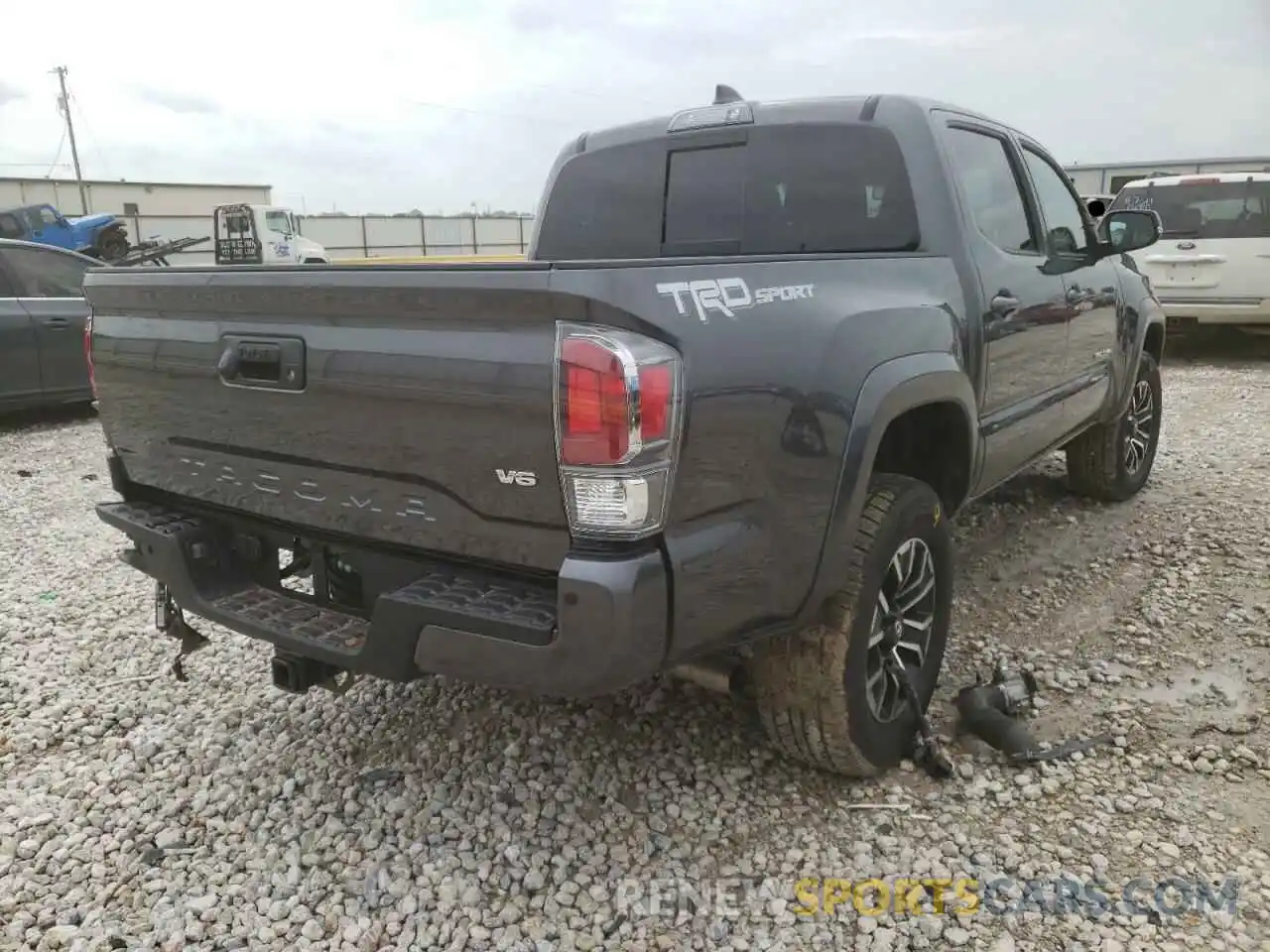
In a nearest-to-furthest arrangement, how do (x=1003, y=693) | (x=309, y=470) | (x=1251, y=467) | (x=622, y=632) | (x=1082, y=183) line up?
(x=622, y=632)
(x=309, y=470)
(x=1003, y=693)
(x=1251, y=467)
(x=1082, y=183)

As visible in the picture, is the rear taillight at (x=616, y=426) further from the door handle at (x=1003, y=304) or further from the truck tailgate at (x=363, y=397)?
the door handle at (x=1003, y=304)

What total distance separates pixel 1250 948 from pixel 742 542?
4.90 feet

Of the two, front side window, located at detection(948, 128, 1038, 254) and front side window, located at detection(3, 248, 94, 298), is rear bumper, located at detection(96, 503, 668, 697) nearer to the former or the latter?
front side window, located at detection(948, 128, 1038, 254)

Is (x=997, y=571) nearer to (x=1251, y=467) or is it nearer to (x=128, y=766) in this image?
(x=1251, y=467)

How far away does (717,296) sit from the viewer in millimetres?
2182

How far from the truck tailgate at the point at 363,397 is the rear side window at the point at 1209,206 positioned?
989 centimetres

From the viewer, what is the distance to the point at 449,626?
7.07 ft

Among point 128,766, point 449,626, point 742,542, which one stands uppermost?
point 742,542

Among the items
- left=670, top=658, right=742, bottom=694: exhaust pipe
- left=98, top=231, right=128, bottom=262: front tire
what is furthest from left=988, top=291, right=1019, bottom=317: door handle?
left=98, top=231, right=128, bottom=262: front tire

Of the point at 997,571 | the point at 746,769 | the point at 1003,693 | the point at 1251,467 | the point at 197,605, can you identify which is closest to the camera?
the point at 197,605

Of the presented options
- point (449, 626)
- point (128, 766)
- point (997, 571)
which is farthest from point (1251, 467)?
point (128, 766)

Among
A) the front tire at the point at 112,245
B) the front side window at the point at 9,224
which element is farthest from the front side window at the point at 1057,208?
the front tire at the point at 112,245

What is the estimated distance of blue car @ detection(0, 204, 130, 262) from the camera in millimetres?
22047

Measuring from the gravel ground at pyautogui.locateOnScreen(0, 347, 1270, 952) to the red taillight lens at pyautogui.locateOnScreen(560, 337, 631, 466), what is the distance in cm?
122
